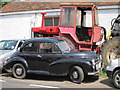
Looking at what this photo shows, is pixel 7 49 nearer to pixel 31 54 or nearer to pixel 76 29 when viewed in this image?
pixel 31 54

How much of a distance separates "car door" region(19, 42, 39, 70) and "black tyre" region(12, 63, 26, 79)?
14.4 inches

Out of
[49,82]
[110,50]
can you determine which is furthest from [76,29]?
[49,82]

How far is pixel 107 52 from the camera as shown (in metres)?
9.89

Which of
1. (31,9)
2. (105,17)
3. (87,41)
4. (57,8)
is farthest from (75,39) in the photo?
(31,9)

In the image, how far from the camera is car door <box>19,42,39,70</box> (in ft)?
28.9

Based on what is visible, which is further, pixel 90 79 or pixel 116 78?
pixel 90 79

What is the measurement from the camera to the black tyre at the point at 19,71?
29.7 feet

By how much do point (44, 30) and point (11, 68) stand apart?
2788 mm

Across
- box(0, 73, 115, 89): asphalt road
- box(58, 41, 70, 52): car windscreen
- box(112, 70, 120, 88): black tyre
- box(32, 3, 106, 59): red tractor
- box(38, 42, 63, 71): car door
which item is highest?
box(32, 3, 106, 59): red tractor

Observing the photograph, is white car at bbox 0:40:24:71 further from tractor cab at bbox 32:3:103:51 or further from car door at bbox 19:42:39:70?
car door at bbox 19:42:39:70

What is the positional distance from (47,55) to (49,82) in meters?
1.08

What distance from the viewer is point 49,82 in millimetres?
8477

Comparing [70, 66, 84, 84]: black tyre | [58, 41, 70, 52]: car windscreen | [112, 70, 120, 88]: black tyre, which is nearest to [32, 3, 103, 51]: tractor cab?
[58, 41, 70, 52]: car windscreen

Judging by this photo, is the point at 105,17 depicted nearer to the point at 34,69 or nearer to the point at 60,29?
the point at 60,29
